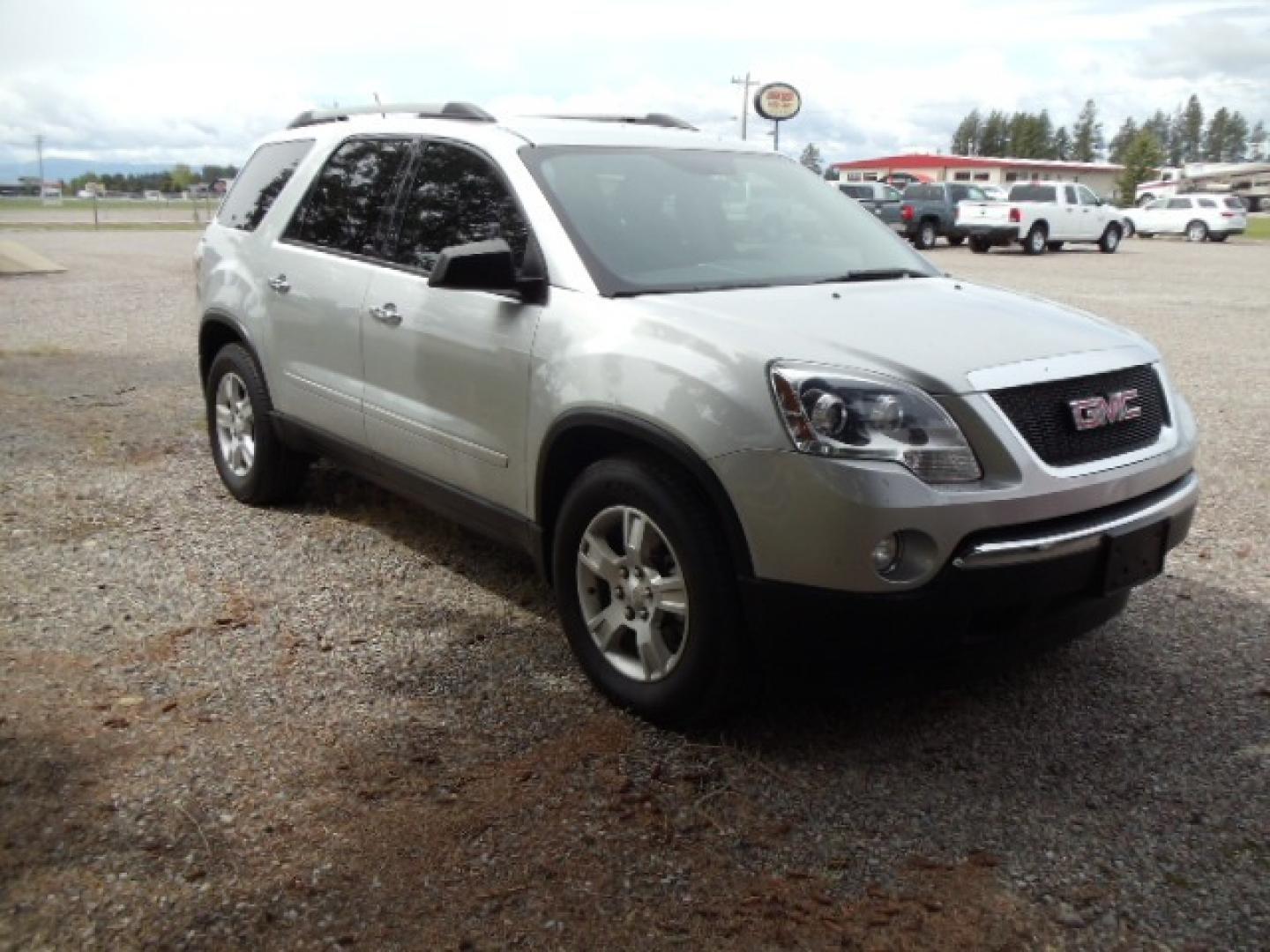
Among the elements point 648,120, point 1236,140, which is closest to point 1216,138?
point 1236,140

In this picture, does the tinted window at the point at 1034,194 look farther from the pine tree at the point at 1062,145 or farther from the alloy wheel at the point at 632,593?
the pine tree at the point at 1062,145

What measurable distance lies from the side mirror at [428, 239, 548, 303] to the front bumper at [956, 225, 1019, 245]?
27.8 metres

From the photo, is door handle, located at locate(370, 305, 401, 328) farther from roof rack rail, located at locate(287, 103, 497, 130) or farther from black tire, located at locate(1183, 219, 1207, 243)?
black tire, located at locate(1183, 219, 1207, 243)

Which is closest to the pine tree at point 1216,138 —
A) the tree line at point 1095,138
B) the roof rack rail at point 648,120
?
the tree line at point 1095,138

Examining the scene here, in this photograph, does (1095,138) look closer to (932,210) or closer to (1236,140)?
(1236,140)

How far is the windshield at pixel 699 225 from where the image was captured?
12.8ft

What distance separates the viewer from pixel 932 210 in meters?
31.9

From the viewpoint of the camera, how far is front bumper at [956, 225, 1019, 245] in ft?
96.9

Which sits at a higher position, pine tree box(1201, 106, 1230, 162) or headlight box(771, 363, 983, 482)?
pine tree box(1201, 106, 1230, 162)

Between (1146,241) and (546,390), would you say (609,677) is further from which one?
(1146,241)

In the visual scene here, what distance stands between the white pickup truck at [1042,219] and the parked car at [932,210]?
1.07 metres

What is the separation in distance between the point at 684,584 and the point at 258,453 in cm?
308

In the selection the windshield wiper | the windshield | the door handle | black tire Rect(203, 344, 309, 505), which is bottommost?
black tire Rect(203, 344, 309, 505)

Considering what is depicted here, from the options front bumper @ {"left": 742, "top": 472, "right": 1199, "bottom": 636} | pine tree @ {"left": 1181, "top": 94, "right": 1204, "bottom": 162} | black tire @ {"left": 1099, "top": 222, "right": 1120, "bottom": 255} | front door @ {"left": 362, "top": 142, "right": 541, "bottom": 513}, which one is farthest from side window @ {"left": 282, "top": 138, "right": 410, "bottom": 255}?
pine tree @ {"left": 1181, "top": 94, "right": 1204, "bottom": 162}
